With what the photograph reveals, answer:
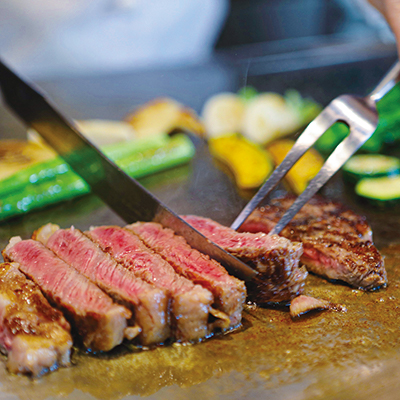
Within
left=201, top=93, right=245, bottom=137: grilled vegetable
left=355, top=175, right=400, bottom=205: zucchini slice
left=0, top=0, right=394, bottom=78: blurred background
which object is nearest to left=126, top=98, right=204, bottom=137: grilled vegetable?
left=201, top=93, right=245, bottom=137: grilled vegetable

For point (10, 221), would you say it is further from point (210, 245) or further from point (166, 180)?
point (210, 245)

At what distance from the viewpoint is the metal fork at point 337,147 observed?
3.24m

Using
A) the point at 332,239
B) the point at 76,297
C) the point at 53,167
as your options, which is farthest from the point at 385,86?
the point at 53,167

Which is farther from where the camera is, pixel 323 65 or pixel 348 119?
pixel 323 65

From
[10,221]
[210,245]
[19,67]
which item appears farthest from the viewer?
[19,67]

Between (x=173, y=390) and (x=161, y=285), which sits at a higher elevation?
(x=161, y=285)

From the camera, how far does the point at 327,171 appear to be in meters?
3.29

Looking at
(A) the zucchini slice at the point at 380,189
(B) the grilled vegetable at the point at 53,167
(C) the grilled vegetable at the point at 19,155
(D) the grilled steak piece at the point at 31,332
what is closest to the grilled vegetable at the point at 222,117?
(B) the grilled vegetable at the point at 53,167

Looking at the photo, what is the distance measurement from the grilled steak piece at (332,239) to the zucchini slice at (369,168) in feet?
3.23

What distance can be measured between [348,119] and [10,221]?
311cm

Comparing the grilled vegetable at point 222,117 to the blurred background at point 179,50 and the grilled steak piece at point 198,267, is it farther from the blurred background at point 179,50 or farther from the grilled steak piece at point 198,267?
the grilled steak piece at point 198,267

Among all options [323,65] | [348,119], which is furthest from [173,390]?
[323,65]

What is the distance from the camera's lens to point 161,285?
2.63m

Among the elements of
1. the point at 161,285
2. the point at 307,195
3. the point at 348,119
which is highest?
the point at 348,119
